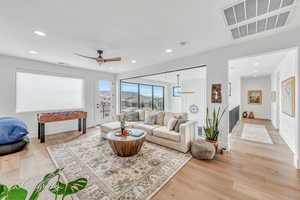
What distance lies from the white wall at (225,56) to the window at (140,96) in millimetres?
3762

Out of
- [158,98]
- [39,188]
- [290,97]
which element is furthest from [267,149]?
[158,98]

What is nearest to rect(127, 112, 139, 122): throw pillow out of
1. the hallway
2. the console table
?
the console table

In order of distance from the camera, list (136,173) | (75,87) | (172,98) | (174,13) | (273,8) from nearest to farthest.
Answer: (273,8) → (174,13) → (136,173) → (75,87) → (172,98)

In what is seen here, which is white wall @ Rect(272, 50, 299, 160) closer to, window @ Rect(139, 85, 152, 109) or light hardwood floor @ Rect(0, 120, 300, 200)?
light hardwood floor @ Rect(0, 120, 300, 200)

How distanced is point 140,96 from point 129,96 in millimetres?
1029

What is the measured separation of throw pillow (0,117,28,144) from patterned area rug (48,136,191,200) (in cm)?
81

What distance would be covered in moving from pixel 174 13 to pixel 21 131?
4598 millimetres

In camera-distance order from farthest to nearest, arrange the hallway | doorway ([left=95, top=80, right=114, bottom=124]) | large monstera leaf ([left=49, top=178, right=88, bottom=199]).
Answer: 1. doorway ([left=95, top=80, right=114, bottom=124])
2. the hallway
3. large monstera leaf ([left=49, top=178, right=88, bottom=199])

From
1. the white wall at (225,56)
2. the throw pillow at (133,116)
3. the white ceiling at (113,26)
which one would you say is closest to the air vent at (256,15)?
the white ceiling at (113,26)

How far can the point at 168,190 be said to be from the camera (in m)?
1.89

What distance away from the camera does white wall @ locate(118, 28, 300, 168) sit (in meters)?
2.47

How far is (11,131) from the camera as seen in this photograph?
10.2ft

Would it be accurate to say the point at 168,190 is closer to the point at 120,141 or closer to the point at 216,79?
the point at 120,141

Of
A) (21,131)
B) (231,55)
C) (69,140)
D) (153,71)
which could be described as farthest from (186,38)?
(21,131)
